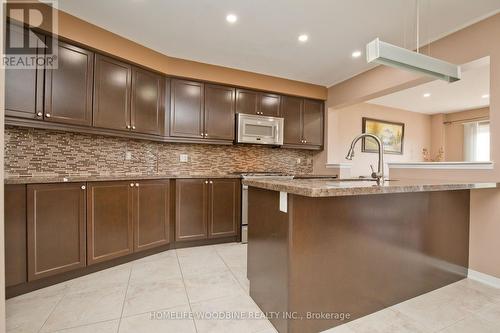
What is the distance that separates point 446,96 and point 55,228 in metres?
6.55

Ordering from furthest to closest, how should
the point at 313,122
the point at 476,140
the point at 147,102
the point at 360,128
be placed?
the point at 476,140 < the point at 360,128 < the point at 313,122 < the point at 147,102

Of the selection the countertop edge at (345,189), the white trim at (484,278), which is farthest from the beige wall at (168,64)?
the white trim at (484,278)

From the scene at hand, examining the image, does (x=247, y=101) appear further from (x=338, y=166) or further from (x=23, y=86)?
(x=23, y=86)

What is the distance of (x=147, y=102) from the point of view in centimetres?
288

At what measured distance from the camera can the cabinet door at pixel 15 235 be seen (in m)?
1.78

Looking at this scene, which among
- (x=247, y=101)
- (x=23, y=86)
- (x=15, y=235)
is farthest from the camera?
(x=247, y=101)

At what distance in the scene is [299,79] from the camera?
382cm

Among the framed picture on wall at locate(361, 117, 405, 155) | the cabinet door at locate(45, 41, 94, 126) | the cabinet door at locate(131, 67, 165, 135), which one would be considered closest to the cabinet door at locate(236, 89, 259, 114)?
Result: the cabinet door at locate(131, 67, 165, 135)

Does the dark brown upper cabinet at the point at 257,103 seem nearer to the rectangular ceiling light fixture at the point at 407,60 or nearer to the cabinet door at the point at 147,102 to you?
the cabinet door at the point at 147,102

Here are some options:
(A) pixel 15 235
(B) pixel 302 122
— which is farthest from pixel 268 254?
(B) pixel 302 122

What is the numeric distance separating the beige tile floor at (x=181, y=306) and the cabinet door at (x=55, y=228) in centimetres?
20

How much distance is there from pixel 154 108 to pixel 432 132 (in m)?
6.92

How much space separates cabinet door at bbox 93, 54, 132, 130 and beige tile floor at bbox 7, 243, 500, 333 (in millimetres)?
1558

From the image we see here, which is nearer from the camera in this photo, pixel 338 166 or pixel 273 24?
pixel 273 24
